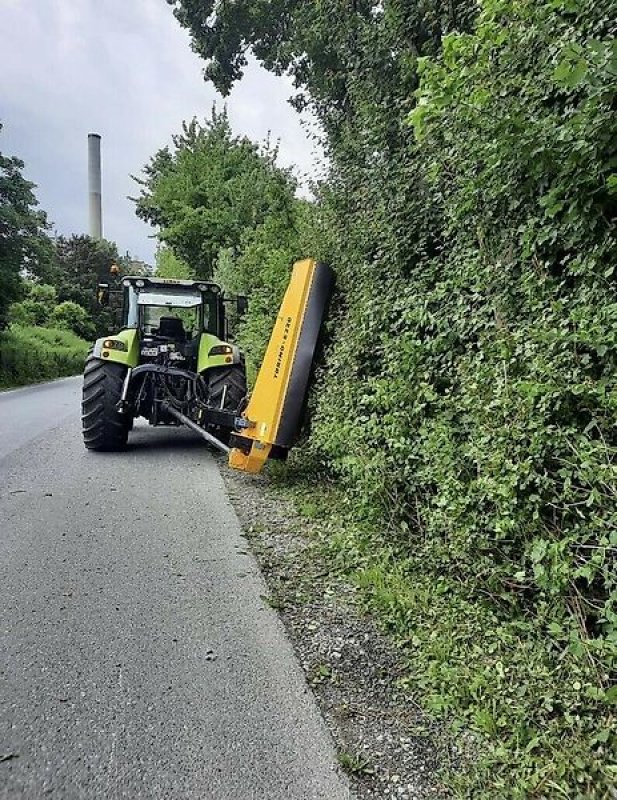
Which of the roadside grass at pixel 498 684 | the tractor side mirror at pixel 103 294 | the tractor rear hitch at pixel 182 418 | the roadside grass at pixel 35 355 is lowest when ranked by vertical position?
the roadside grass at pixel 35 355

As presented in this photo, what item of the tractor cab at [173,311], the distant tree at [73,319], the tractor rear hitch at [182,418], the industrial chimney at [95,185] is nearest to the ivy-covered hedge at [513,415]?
the tractor rear hitch at [182,418]

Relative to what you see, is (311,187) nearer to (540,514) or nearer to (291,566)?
(291,566)

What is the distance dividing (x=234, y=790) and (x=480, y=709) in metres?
0.95

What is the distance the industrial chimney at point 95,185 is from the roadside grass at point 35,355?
24.6 metres

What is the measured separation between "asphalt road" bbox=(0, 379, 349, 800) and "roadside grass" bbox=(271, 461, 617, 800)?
0.51m

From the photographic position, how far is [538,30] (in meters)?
2.95

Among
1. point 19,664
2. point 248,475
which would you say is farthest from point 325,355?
point 19,664

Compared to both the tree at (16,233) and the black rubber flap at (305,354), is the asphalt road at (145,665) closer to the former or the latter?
the black rubber flap at (305,354)

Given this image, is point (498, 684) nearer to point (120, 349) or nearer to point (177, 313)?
point (120, 349)

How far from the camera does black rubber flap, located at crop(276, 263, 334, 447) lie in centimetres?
566

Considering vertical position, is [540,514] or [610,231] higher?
[610,231]

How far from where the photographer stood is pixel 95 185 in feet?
176

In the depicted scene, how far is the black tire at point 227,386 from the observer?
7.56 meters

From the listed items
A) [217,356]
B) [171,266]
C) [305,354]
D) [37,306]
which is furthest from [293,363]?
[37,306]
